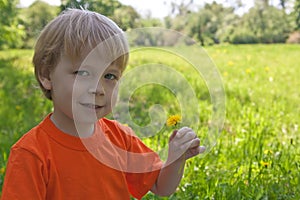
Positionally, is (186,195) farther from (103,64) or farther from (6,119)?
(6,119)

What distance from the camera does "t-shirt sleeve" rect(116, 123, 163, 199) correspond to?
6.11 feet

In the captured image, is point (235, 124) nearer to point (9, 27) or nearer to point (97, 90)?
point (97, 90)

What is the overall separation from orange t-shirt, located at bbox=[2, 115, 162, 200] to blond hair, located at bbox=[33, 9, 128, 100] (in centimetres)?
20

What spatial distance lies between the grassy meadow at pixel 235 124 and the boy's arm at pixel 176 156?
0.46 meters

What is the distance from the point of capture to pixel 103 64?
1590mm

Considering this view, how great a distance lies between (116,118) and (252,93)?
3743 mm

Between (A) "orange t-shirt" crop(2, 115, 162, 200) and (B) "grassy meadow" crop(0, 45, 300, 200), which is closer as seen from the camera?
(A) "orange t-shirt" crop(2, 115, 162, 200)

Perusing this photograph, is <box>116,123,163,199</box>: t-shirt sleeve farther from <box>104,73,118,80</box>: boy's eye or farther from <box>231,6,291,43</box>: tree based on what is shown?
<box>231,6,291,43</box>: tree

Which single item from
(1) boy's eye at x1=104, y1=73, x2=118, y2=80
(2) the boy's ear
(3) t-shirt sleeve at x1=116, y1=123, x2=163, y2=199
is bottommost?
(3) t-shirt sleeve at x1=116, y1=123, x2=163, y2=199

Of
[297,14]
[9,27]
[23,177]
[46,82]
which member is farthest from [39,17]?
[297,14]

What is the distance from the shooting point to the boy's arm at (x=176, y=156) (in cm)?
162

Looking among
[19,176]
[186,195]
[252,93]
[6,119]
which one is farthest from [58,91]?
[252,93]

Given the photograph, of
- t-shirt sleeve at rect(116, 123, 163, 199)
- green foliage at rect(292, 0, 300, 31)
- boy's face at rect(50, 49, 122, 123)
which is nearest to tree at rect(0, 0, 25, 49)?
t-shirt sleeve at rect(116, 123, 163, 199)

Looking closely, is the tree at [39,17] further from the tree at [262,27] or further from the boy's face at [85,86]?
the tree at [262,27]
